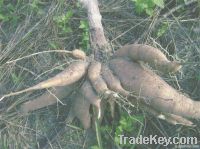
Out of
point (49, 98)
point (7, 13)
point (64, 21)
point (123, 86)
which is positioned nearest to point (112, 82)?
point (123, 86)

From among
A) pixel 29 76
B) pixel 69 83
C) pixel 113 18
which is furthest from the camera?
pixel 113 18

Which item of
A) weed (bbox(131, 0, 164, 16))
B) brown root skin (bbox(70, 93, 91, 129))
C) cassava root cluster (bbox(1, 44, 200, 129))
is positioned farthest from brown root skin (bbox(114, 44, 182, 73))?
weed (bbox(131, 0, 164, 16))

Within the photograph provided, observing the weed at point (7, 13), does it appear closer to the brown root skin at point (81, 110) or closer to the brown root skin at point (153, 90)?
the brown root skin at point (81, 110)

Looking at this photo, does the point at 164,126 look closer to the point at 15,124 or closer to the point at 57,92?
the point at 57,92

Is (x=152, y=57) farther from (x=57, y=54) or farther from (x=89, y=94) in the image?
(x=57, y=54)

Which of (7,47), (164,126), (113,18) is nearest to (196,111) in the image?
(164,126)

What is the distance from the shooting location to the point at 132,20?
2.56 meters

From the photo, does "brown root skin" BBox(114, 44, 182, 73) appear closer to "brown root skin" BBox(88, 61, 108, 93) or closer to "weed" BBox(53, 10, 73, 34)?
"brown root skin" BBox(88, 61, 108, 93)

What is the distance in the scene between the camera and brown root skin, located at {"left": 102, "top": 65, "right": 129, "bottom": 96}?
197 cm

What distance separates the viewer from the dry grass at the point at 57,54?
2254mm

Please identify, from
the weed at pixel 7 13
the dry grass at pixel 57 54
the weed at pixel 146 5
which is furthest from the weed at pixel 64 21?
the weed at pixel 146 5

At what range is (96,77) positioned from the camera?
206cm

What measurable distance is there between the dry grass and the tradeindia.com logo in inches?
1.4

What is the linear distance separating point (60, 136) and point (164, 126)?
63cm
